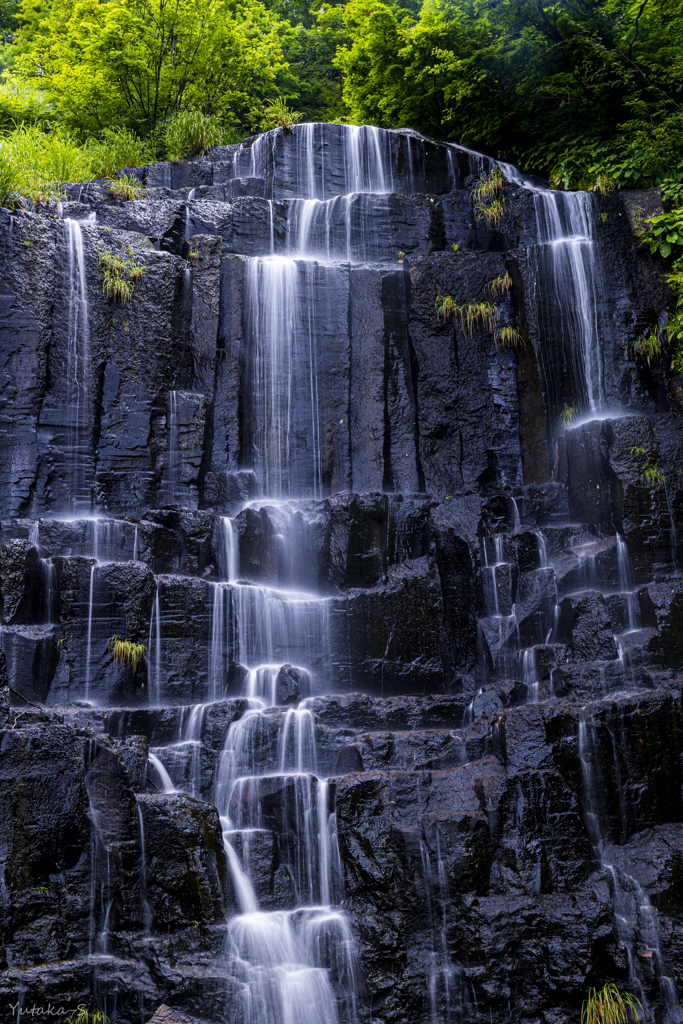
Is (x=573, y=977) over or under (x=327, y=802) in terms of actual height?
under

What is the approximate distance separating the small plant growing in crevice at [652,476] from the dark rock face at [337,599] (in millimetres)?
46

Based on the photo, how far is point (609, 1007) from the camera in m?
6.02

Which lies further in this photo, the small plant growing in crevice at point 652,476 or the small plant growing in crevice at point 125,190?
the small plant growing in crevice at point 125,190

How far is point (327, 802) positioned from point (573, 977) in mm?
2419

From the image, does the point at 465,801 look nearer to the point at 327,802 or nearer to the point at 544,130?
the point at 327,802

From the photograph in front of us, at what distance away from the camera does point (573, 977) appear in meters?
6.12

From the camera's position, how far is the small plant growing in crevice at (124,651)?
8914mm

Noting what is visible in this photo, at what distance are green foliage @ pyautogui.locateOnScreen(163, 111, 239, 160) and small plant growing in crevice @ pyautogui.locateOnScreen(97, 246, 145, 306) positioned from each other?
5.59 m

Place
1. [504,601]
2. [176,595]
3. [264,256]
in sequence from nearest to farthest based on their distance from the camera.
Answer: [176,595]
[504,601]
[264,256]

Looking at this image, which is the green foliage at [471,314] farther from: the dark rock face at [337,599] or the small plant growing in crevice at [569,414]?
the small plant growing in crevice at [569,414]

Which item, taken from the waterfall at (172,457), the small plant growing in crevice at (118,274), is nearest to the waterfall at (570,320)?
the waterfall at (172,457)

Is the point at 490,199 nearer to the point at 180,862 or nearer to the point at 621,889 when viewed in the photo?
the point at 621,889

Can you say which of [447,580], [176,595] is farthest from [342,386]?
[176,595]

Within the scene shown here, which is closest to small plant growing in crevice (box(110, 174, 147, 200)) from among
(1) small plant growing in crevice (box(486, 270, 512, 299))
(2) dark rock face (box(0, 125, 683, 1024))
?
(2) dark rock face (box(0, 125, 683, 1024))
